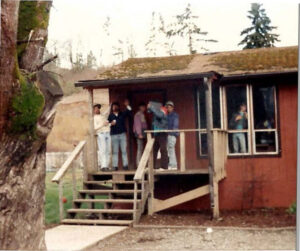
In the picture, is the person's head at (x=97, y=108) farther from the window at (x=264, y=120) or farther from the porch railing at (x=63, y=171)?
the window at (x=264, y=120)

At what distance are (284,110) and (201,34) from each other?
127 inches

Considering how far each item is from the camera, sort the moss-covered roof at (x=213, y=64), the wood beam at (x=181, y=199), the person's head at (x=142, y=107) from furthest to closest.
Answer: the wood beam at (x=181, y=199)
the person's head at (x=142, y=107)
the moss-covered roof at (x=213, y=64)

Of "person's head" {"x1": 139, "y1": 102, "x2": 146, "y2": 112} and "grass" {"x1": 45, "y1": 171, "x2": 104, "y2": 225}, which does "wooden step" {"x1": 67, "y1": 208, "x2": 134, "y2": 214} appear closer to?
"grass" {"x1": 45, "y1": 171, "x2": 104, "y2": 225}

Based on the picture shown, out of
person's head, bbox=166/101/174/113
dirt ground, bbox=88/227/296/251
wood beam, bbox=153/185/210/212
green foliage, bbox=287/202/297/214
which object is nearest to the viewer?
dirt ground, bbox=88/227/296/251

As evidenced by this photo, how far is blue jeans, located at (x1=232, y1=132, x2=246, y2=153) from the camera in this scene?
8383 millimetres

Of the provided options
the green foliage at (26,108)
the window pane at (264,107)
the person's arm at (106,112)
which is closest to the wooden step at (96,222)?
the person's arm at (106,112)

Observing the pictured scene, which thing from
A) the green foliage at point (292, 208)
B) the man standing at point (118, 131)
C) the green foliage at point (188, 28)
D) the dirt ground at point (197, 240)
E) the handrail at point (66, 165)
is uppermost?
the green foliage at point (188, 28)

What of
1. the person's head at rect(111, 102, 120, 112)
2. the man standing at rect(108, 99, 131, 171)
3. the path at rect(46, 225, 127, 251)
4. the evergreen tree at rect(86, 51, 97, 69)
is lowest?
the path at rect(46, 225, 127, 251)

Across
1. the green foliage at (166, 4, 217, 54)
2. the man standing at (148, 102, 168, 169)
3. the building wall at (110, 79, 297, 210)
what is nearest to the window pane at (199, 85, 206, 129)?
the building wall at (110, 79, 297, 210)

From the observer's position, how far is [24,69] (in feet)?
12.9

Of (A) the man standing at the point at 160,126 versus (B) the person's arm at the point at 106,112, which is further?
(A) the man standing at the point at 160,126

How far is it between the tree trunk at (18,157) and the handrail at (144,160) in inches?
124

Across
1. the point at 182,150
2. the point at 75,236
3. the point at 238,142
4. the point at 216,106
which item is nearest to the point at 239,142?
the point at 238,142

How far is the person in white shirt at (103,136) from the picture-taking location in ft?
24.6
